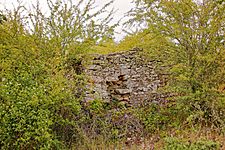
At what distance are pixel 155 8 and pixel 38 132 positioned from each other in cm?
A: 391

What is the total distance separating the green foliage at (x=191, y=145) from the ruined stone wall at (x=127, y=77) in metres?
3.72

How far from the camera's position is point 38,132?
19.6 ft

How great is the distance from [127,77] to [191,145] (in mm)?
4361

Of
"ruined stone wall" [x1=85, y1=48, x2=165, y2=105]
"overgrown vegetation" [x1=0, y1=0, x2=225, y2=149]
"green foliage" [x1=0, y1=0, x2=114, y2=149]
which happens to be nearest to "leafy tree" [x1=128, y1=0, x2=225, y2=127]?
"overgrown vegetation" [x1=0, y1=0, x2=225, y2=149]

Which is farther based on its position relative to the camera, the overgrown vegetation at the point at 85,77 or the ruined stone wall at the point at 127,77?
the ruined stone wall at the point at 127,77

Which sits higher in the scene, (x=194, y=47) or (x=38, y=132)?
(x=194, y=47)

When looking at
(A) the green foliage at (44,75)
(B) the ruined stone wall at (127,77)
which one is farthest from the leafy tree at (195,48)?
(B) the ruined stone wall at (127,77)

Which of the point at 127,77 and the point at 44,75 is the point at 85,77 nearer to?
the point at 44,75

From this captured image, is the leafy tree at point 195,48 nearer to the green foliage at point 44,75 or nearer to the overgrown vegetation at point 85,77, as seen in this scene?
the overgrown vegetation at point 85,77

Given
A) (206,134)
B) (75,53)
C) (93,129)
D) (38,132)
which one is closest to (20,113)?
(38,132)

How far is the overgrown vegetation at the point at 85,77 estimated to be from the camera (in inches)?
265

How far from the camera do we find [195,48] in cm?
806

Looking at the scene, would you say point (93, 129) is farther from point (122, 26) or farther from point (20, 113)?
point (122, 26)

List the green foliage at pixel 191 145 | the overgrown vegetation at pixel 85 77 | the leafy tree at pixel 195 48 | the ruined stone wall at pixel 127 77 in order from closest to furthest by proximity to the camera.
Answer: the green foliage at pixel 191 145, the overgrown vegetation at pixel 85 77, the leafy tree at pixel 195 48, the ruined stone wall at pixel 127 77
